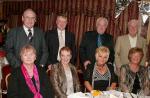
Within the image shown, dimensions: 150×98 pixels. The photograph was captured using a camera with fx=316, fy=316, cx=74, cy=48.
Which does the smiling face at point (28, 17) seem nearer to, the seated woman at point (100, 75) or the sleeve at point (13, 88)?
the seated woman at point (100, 75)

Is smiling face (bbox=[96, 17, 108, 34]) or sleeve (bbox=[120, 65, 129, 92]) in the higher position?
smiling face (bbox=[96, 17, 108, 34])

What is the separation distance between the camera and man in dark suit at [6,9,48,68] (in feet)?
13.2

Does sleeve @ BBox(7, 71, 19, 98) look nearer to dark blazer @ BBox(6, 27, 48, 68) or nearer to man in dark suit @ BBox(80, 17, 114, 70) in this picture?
dark blazer @ BBox(6, 27, 48, 68)

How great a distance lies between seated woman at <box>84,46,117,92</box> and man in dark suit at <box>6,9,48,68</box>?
29.8 inches

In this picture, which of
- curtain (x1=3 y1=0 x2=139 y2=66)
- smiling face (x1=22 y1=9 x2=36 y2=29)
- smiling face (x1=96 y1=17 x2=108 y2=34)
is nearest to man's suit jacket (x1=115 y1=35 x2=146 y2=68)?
smiling face (x1=96 y1=17 x2=108 y2=34)

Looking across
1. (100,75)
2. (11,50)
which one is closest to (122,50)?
(100,75)

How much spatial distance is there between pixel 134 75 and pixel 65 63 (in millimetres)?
825

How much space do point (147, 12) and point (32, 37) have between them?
200 centimetres

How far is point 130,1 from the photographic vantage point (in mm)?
5168

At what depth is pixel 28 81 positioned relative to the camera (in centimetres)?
319

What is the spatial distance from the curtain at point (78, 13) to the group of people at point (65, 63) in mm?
732

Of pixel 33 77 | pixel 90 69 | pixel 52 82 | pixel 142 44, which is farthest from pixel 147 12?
pixel 33 77

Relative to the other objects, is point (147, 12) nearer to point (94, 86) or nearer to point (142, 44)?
point (142, 44)

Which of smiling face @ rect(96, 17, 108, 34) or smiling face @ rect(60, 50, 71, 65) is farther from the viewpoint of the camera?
smiling face @ rect(96, 17, 108, 34)
